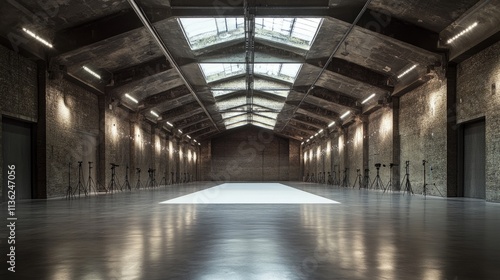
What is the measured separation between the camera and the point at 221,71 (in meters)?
26.7

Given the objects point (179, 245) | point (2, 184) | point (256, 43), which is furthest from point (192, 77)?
point (179, 245)

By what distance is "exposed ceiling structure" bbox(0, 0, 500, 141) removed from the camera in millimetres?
15578

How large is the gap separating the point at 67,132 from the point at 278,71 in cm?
1203

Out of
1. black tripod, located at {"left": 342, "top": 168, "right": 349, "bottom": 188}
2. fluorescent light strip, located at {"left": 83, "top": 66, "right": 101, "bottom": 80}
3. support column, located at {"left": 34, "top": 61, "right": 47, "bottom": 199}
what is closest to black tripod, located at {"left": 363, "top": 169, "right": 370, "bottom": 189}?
black tripod, located at {"left": 342, "top": 168, "right": 349, "bottom": 188}

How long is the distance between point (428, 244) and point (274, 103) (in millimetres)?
30797

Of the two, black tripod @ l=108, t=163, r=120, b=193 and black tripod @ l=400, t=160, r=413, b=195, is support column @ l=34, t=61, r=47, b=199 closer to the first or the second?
black tripod @ l=108, t=163, r=120, b=193

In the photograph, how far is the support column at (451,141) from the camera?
61.0 feet

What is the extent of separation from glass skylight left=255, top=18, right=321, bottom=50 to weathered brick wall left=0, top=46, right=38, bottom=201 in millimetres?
8828

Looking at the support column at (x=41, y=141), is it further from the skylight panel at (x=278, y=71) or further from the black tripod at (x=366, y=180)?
the black tripod at (x=366, y=180)

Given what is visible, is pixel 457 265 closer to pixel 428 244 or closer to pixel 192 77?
pixel 428 244

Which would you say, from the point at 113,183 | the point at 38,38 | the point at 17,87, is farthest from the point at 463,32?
the point at 113,183

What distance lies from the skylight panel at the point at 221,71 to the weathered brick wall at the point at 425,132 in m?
8.94

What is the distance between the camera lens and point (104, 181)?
2412 centimetres

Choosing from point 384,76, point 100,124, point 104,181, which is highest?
point 384,76
